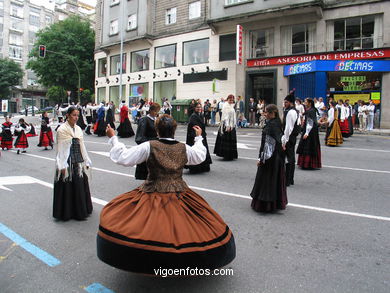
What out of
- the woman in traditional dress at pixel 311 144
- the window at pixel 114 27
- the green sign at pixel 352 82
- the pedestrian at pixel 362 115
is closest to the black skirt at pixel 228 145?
the woman in traditional dress at pixel 311 144

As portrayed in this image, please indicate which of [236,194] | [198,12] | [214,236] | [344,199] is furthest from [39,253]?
[198,12]

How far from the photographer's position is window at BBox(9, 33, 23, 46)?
222 feet

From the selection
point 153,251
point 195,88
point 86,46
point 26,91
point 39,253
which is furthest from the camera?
point 26,91

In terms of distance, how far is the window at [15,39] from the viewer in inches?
2661

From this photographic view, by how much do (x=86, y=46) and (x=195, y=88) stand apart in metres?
23.6

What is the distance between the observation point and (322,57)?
2155cm

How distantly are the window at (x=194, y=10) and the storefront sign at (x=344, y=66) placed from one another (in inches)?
391

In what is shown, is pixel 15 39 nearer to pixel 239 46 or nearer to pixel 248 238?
pixel 239 46

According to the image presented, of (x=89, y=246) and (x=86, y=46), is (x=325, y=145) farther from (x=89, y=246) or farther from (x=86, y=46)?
(x=86, y=46)

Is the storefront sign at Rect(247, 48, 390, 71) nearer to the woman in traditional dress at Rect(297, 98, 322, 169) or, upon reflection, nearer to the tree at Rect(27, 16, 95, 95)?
the woman in traditional dress at Rect(297, 98, 322, 169)

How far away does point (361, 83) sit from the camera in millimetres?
21062

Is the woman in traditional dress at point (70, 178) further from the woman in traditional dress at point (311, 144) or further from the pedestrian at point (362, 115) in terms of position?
the pedestrian at point (362, 115)

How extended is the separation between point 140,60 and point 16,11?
50033 mm

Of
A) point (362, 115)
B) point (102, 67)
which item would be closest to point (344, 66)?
point (362, 115)
